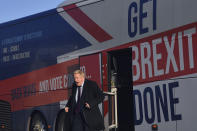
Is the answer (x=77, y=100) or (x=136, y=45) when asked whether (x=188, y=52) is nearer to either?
(x=136, y=45)

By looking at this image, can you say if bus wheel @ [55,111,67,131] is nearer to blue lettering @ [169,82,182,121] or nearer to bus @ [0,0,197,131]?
bus @ [0,0,197,131]

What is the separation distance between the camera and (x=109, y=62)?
1102cm

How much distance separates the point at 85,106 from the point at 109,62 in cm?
212

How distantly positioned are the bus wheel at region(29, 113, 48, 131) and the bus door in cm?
251

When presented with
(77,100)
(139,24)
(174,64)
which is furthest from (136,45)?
(77,100)

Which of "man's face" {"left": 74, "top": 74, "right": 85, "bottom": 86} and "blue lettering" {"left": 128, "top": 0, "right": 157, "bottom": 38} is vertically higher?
"blue lettering" {"left": 128, "top": 0, "right": 157, "bottom": 38}

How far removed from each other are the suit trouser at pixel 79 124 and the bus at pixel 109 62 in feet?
4.64

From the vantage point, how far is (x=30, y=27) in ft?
44.2

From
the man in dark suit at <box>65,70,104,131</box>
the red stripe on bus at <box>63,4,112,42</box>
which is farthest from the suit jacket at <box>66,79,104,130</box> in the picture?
the red stripe on bus at <box>63,4,112,42</box>

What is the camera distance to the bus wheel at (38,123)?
12.9m

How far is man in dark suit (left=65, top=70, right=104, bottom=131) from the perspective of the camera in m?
9.14

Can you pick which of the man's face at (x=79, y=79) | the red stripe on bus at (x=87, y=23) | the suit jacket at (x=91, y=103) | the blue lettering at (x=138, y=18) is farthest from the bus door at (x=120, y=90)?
the man's face at (x=79, y=79)

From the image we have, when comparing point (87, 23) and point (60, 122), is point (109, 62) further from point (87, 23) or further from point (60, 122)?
point (60, 122)

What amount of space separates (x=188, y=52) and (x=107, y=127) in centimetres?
260
